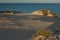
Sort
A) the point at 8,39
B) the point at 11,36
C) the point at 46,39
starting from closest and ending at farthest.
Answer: the point at 46,39 → the point at 8,39 → the point at 11,36

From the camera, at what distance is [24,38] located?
637 inches

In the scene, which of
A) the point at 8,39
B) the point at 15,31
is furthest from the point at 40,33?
the point at 15,31

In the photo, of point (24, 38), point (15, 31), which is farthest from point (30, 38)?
point (15, 31)

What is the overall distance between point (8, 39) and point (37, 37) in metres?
1.82

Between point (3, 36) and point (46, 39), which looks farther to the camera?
point (3, 36)

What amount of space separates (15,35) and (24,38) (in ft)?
4.32

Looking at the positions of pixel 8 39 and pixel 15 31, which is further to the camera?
pixel 15 31

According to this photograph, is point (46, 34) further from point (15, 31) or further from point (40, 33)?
point (15, 31)

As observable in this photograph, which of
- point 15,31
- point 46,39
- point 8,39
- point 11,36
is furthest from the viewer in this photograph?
point 15,31

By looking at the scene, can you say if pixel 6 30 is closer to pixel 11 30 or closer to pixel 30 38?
pixel 11 30

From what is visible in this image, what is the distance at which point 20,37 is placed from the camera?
16531 millimetres

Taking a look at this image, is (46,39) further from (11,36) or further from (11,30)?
(11,30)

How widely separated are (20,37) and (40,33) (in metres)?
1.41

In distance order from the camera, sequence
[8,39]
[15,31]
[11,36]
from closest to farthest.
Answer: [8,39] → [11,36] → [15,31]
